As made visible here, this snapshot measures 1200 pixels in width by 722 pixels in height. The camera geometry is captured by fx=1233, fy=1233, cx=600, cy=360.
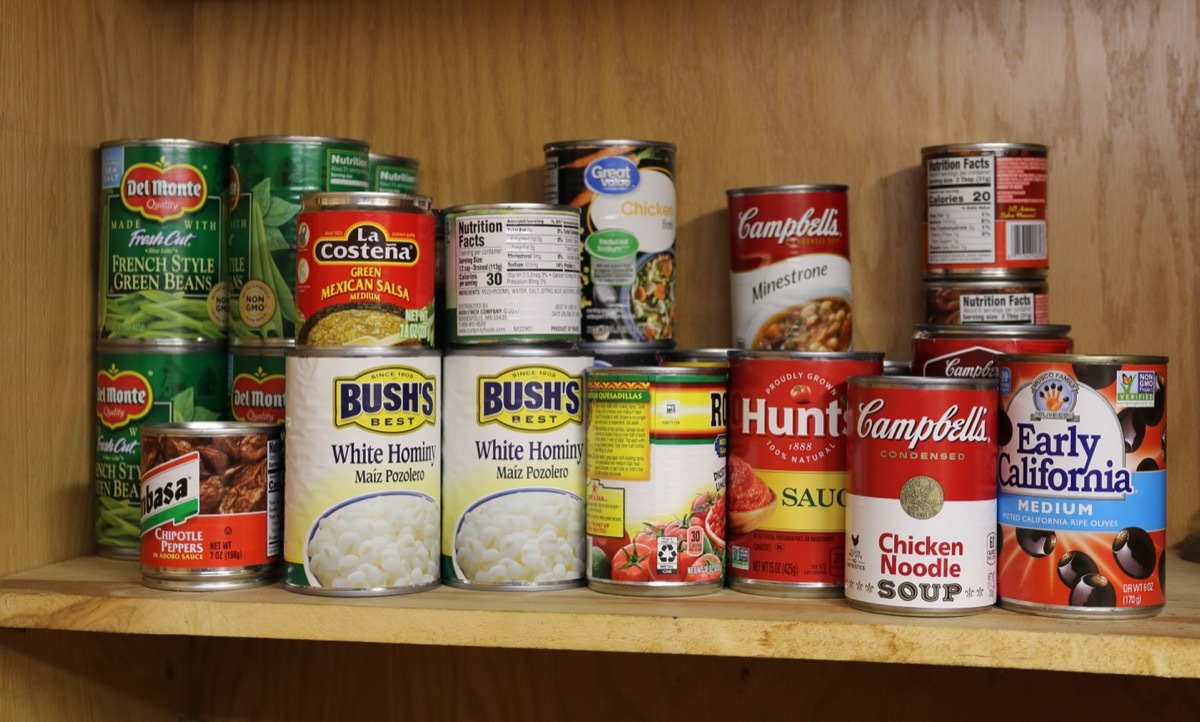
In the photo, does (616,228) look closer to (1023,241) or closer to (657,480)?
(657,480)

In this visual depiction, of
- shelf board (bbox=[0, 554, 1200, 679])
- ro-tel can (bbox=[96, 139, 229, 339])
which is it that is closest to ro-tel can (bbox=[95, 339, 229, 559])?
ro-tel can (bbox=[96, 139, 229, 339])

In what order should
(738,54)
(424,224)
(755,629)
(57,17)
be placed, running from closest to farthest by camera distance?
(755,629) → (424,224) → (57,17) → (738,54)

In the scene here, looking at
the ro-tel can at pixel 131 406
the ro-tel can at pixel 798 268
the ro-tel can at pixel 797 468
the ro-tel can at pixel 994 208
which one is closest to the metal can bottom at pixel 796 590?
the ro-tel can at pixel 797 468

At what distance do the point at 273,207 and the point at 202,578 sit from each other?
1.25 ft

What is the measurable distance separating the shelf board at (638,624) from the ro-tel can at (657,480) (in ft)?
0.08

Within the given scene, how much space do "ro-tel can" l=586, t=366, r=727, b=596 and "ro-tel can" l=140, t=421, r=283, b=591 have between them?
32 centimetres

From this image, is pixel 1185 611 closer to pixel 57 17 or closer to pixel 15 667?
pixel 15 667

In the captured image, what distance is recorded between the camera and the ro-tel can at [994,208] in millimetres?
1280

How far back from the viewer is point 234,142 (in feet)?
4.21

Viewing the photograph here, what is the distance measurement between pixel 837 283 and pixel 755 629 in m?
0.42

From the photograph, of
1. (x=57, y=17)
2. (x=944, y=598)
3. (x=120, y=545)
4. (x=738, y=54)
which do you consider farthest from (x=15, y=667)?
(x=738, y=54)

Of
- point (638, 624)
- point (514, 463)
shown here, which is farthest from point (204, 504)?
point (638, 624)

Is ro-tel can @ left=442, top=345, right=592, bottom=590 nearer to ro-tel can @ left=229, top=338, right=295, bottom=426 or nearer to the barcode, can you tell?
ro-tel can @ left=229, top=338, right=295, bottom=426

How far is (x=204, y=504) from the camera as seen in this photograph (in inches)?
44.3
